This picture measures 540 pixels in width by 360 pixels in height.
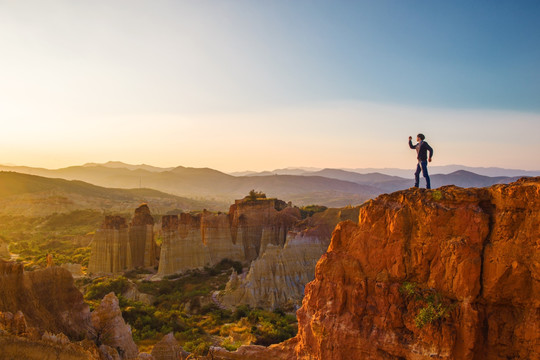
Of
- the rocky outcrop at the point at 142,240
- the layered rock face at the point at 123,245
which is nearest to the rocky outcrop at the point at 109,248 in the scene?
the layered rock face at the point at 123,245

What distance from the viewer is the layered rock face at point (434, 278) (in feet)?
29.2

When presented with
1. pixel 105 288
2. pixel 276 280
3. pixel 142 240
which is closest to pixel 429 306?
pixel 276 280

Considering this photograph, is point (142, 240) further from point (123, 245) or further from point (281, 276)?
point (281, 276)

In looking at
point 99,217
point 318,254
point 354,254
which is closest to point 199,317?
point 318,254

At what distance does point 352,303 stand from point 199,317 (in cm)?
2337

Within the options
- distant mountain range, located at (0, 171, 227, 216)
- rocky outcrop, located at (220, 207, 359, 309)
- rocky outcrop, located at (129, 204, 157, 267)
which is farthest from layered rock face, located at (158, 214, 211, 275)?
distant mountain range, located at (0, 171, 227, 216)

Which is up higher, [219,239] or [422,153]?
[422,153]

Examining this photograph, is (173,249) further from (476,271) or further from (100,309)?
(476,271)

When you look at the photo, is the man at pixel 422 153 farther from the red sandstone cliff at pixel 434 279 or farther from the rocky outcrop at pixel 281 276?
the rocky outcrop at pixel 281 276

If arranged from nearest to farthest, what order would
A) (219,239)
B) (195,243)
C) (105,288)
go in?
Result: (105,288)
(195,243)
(219,239)

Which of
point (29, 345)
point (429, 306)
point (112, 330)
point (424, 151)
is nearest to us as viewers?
point (429, 306)

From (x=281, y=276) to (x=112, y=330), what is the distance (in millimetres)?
19957

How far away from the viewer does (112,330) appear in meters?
16.9

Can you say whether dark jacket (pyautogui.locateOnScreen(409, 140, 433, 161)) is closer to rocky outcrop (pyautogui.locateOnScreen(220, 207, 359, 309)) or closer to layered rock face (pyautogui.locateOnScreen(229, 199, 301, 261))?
rocky outcrop (pyautogui.locateOnScreen(220, 207, 359, 309))
